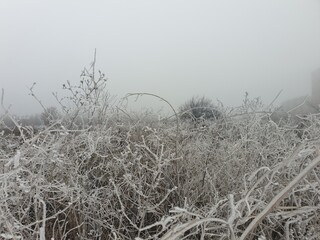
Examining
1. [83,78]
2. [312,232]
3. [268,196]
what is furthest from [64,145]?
[312,232]

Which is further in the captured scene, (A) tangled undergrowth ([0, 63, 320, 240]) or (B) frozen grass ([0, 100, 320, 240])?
(B) frozen grass ([0, 100, 320, 240])

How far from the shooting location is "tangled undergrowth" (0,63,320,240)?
297 cm

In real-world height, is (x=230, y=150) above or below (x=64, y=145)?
below

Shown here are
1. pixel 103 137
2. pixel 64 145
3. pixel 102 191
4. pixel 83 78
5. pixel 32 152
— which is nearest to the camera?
pixel 32 152

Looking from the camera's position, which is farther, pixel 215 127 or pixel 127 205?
pixel 215 127

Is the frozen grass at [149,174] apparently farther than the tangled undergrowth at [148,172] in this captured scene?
Yes

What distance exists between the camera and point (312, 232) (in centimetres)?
271

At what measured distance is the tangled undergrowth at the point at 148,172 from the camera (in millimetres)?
2973

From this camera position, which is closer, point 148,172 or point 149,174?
point 148,172

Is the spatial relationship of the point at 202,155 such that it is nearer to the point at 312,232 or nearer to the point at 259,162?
the point at 259,162

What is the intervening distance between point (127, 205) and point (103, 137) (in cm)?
84

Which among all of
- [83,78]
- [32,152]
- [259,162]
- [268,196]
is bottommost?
[268,196]

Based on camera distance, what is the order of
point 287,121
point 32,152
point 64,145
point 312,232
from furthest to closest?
point 287,121 → point 64,145 → point 32,152 → point 312,232

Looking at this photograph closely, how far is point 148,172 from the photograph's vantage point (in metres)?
3.85
